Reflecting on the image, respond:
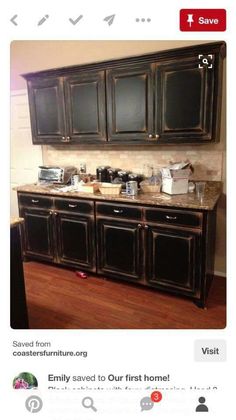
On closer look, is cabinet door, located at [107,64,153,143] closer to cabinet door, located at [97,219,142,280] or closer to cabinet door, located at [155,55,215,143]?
cabinet door, located at [155,55,215,143]

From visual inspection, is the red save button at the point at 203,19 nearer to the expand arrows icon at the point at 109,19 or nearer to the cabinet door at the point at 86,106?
the expand arrows icon at the point at 109,19

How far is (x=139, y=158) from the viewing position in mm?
2424

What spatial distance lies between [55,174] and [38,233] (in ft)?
1.94

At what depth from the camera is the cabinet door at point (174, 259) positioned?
1810 millimetres

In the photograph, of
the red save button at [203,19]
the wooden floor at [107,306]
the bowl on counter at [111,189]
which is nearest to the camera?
the red save button at [203,19]

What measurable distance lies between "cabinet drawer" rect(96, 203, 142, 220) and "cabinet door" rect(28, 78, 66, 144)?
81cm

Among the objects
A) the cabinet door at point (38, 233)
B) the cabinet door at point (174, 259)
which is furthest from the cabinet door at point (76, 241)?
the cabinet door at point (174, 259)

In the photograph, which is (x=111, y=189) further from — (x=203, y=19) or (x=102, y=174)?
(x=203, y=19)


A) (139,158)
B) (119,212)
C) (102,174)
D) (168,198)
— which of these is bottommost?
(119,212)
